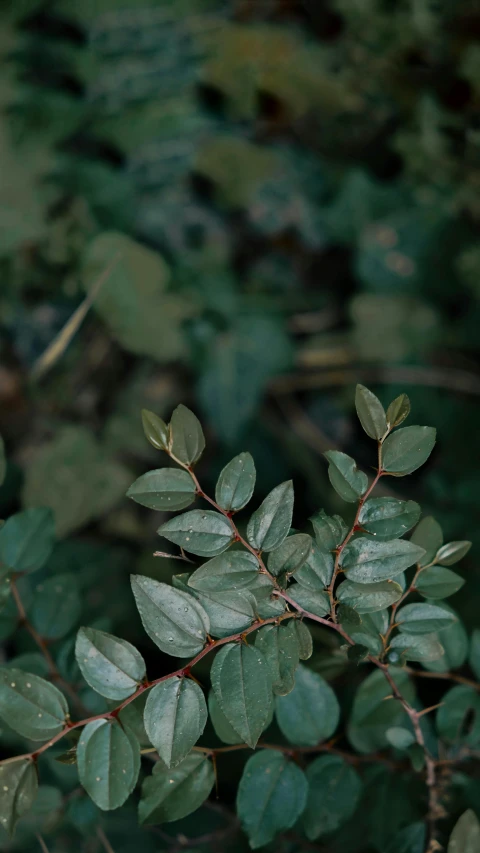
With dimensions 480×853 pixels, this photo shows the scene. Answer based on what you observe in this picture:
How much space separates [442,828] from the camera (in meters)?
0.69

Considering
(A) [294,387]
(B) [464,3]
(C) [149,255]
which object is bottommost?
(A) [294,387]

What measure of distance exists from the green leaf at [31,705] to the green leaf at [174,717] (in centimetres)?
10

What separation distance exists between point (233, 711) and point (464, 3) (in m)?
1.33

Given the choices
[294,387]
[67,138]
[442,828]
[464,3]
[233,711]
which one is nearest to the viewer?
[233,711]

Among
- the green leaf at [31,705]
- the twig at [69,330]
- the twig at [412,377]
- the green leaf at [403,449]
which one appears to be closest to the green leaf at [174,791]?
the green leaf at [31,705]

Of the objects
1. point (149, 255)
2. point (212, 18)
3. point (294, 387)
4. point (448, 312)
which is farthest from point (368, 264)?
point (212, 18)

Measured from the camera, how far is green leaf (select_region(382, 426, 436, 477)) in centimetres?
51

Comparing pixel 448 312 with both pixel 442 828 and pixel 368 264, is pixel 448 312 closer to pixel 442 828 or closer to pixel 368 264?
pixel 368 264

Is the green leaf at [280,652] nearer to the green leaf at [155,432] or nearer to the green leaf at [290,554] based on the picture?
the green leaf at [290,554]

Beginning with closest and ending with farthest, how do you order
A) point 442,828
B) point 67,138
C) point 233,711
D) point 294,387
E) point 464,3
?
point 233,711 → point 442,828 → point 464,3 → point 67,138 → point 294,387

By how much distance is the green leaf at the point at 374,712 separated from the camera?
0.66 meters

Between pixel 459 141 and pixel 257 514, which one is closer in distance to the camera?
Result: pixel 257 514

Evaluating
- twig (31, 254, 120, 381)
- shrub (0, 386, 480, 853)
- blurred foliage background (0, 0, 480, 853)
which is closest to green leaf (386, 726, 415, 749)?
shrub (0, 386, 480, 853)

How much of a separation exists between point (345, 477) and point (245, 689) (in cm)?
18
